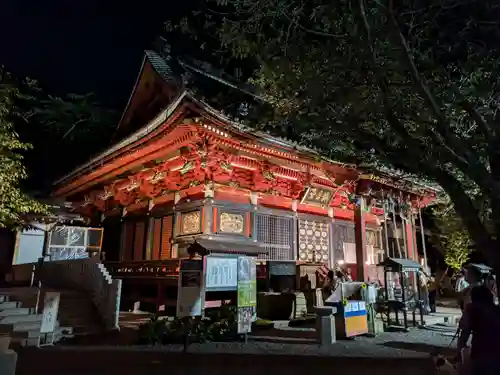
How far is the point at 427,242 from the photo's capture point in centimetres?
3556

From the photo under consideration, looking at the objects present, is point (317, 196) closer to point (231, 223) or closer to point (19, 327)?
point (231, 223)

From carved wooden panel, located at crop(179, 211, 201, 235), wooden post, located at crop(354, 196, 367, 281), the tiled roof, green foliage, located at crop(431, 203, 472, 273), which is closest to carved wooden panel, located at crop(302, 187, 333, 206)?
wooden post, located at crop(354, 196, 367, 281)

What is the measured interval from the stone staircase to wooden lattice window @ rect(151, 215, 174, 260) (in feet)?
12.0

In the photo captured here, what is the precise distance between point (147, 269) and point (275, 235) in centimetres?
507

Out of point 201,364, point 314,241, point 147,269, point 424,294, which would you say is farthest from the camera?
point 314,241

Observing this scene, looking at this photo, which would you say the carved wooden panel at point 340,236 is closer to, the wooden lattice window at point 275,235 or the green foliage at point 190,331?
the wooden lattice window at point 275,235

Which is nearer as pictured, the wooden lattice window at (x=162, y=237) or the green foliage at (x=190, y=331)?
the green foliage at (x=190, y=331)

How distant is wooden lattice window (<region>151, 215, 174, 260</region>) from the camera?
1475 cm

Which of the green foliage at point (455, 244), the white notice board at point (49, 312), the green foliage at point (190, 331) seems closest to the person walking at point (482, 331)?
the green foliage at point (190, 331)

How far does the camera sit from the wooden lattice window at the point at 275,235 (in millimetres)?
14133

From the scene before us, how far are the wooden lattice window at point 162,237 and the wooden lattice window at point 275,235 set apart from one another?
3517mm

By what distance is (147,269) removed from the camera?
1416 centimetres

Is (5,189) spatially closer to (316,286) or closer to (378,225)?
(316,286)

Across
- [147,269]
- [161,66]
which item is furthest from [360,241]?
[161,66]
